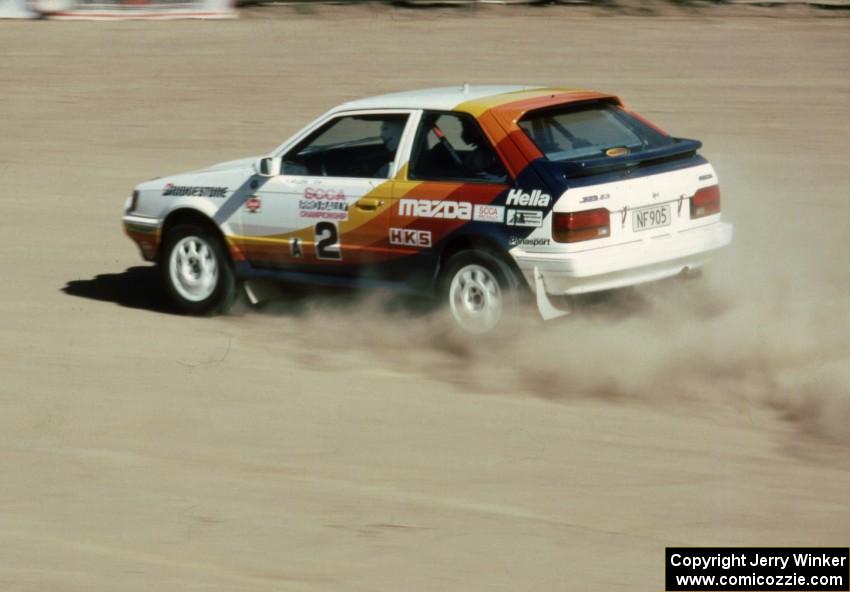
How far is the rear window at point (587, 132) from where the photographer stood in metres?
7.89

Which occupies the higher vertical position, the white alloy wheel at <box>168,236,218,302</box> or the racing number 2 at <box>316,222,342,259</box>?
the racing number 2 at <box>316,222,342,259</box>

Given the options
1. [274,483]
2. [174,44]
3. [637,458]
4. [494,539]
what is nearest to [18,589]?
[274,483]

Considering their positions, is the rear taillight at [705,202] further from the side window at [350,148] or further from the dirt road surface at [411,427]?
the side window at [350,148]

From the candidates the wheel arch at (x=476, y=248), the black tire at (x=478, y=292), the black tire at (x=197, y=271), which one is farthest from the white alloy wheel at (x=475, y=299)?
the black tire at (x=197, y=271)

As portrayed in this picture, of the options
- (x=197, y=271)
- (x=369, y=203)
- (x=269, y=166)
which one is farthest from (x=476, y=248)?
(x=197, y=271)

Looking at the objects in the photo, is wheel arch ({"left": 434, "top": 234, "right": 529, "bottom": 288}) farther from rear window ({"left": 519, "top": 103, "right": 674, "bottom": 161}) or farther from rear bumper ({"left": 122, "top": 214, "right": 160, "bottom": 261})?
rear bumper ({"left": 122, "top": 214, "right": 160, "bottom": 261})

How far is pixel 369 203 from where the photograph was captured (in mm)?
8414

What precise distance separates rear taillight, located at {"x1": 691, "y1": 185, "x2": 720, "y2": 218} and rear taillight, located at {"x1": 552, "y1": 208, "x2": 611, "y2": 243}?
0.77 metres

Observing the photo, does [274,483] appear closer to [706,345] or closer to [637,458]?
[637,458]

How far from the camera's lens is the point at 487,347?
26.0 feet

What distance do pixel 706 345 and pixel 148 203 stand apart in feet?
14.1

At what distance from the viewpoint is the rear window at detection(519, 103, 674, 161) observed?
7.89 m

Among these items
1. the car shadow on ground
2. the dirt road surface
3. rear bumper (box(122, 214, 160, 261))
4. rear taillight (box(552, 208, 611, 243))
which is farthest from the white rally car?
the car shadow on ground

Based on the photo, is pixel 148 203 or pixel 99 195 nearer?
pixel 148 203
